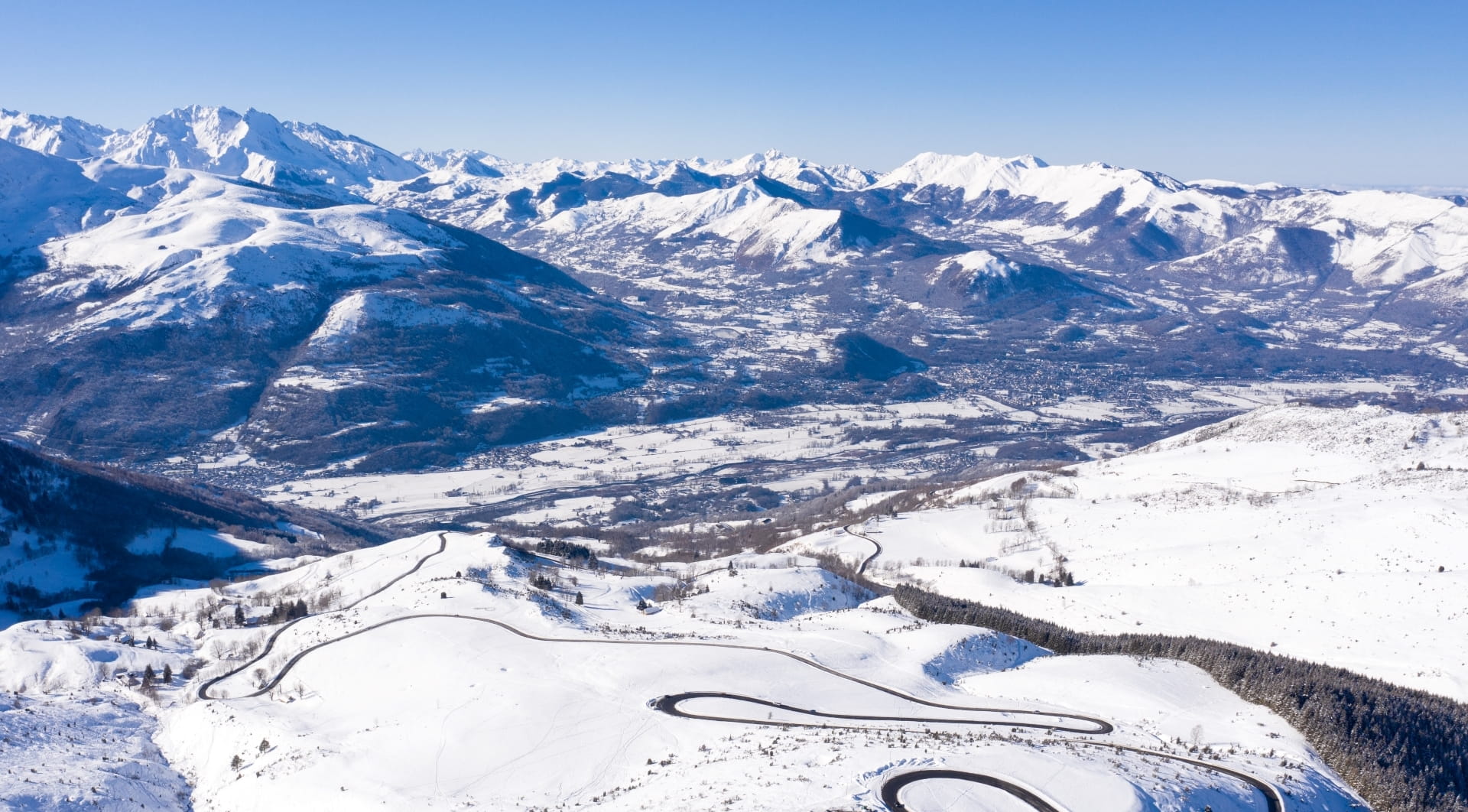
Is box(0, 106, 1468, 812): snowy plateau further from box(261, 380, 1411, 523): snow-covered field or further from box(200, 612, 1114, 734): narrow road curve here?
box(261, 380, 1411, 523): snow-covered field

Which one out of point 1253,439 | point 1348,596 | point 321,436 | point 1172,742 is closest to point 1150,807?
point 1172,742

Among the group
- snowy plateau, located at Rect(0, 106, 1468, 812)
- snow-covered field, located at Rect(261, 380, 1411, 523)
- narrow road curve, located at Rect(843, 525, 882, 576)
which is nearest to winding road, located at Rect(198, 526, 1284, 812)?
snowy plateau, located at Rect(0, 106, 1468, 812)

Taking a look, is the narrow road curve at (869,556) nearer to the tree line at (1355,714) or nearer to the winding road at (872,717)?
the tree line at (1355,714)

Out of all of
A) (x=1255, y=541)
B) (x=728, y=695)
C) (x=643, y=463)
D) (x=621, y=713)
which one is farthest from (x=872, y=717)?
(x=643, y=463)

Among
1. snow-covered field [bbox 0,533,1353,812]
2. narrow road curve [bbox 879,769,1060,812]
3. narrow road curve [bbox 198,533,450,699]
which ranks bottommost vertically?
narrow road curve [bbox 198,533,450,699]

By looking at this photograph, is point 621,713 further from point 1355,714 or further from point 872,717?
point 1355,714
